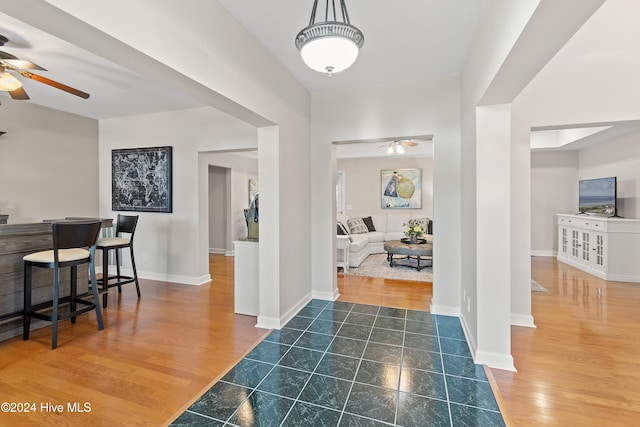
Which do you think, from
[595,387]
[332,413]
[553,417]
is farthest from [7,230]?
[595,387]

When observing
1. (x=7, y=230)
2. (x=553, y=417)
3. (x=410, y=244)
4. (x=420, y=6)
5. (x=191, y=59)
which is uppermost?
(x=420, y=6)

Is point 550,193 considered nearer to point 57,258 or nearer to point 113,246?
point 113,246

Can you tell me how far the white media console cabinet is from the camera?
447cm

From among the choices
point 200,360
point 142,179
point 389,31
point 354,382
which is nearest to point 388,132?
point 389,31

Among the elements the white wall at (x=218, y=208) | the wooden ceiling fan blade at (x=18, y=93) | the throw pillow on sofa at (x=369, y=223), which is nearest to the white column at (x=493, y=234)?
the wooden ceiling fan blade at (x=18, y=93)

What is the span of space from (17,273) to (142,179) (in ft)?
7.40

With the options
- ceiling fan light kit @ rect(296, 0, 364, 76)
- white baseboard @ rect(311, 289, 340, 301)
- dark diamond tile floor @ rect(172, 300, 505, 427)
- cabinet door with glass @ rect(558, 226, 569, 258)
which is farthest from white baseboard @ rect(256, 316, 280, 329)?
cabinet door with glass @ rect(558, 226, 569, 258)

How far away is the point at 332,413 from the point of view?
1.71 m

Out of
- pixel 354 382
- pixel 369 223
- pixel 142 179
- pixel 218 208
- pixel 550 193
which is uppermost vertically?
pixel 142 179

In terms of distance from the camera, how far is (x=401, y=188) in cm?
781

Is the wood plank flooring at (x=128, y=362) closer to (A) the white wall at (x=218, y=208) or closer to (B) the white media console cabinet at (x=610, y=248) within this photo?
(A) the white wall at (x=218, y=208)

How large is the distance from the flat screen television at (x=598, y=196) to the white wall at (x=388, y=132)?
3.97 meters

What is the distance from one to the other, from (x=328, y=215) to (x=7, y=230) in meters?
3.06

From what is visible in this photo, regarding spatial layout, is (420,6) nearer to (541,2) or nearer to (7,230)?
(541,2)
